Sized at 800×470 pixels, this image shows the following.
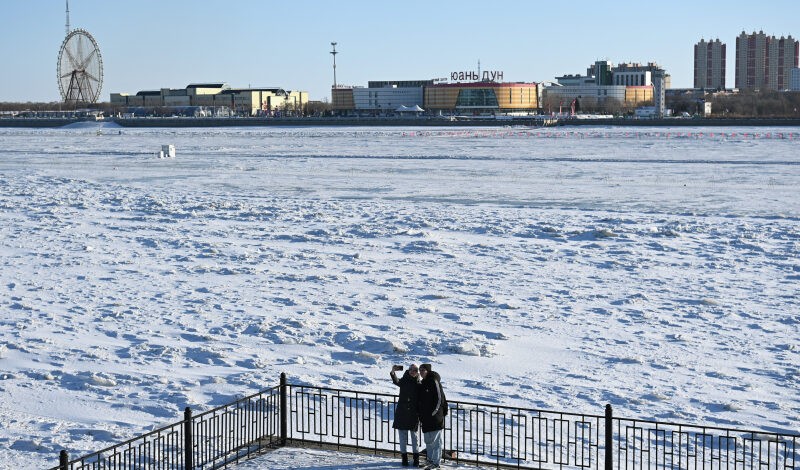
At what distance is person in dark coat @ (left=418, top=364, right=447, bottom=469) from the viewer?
1033cm

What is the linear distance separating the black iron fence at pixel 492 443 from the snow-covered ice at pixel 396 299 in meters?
0.69

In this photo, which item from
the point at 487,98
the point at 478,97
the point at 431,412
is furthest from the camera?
the point at 478,97

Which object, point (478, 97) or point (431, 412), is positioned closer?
point (431, 412)

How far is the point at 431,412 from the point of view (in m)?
10.4

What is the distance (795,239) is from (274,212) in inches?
626

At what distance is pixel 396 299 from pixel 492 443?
7.80m

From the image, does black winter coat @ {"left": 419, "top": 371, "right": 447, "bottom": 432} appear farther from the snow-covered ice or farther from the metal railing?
the snow-covered ice

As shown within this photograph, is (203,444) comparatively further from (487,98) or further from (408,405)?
(487,98)

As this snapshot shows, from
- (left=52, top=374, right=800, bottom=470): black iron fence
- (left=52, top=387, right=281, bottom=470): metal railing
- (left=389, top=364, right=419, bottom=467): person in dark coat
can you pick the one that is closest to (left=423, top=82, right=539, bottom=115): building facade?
(left=52, top=374, right=800, bottom=470): black iron fence

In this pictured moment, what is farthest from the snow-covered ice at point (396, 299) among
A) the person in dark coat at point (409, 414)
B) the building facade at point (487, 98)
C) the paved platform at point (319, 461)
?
the building facade at point (487, 98)

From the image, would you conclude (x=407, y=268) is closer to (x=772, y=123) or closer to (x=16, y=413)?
(x=16, y=413)

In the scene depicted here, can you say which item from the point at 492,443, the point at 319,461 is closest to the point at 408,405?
the point at 319,461

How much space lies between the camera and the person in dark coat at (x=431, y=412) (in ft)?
33.9

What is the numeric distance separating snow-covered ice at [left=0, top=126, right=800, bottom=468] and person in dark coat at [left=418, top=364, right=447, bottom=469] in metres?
2.96
